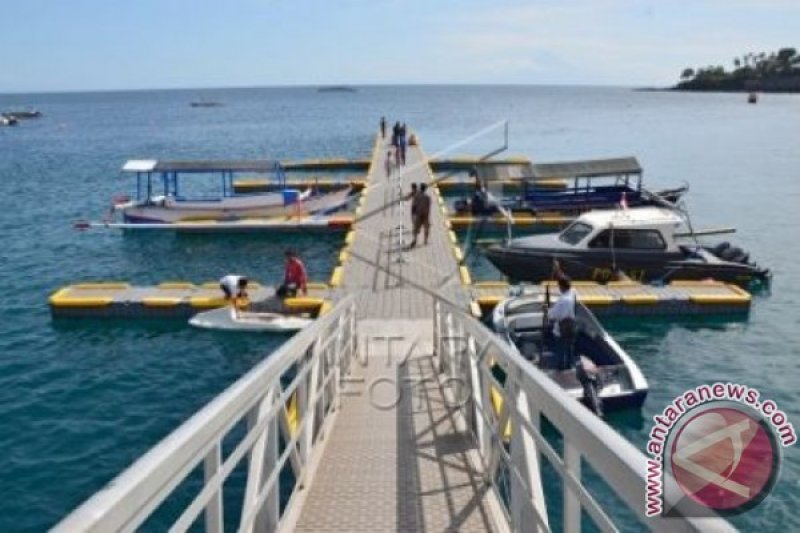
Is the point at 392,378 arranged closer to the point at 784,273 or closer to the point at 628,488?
the point at 628,488

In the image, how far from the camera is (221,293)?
18.7 meters

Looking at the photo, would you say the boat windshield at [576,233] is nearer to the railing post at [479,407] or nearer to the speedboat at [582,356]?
the speedboat at [582,356]

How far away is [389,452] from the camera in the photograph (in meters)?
6.82

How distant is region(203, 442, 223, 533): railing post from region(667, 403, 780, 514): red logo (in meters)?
1.85

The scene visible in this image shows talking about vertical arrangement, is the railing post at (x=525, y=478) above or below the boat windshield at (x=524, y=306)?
above

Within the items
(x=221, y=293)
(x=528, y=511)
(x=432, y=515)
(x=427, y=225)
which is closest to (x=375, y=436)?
(x=432, y=515)

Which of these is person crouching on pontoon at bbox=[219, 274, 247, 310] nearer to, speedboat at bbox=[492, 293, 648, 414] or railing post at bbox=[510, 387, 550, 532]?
speedboat at bbox=[492, 293, 648, 414]

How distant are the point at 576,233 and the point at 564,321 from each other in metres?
9.06

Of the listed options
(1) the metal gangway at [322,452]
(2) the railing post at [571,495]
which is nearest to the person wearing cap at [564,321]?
(1) the metal gangway at [322,452]

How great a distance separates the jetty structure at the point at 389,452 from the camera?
2289 millimetres

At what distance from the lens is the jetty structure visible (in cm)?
229

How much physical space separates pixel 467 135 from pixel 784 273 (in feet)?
237

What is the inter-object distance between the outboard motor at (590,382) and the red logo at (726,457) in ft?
32.0

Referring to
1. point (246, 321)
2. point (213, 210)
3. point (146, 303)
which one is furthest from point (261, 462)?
point (213, 210)
